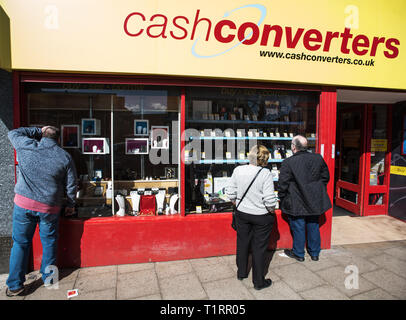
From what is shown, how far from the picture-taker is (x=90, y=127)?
4.26m

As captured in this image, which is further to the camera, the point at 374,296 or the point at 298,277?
the point at 298,277

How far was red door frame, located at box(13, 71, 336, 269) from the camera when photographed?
372 centimetres

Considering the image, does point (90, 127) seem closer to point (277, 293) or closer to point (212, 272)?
point (212, 272)

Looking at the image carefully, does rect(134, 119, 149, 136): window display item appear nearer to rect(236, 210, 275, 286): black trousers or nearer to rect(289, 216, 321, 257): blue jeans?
rect(236, 210, 275, 286): black trousers

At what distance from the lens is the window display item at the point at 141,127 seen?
442cm

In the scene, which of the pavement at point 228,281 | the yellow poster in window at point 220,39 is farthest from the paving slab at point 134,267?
the yellow poster in window at point 220,39

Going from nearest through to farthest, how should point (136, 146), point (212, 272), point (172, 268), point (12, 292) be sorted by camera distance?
point (12, 292) → point (212, 272) → point (172, 268) → point (136, 146)

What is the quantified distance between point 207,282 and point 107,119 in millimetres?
2900

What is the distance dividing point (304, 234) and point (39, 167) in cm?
378

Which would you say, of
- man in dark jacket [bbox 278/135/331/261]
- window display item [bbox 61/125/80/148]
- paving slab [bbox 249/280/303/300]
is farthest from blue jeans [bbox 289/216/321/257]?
window display item [bbox 61/125/80/148]

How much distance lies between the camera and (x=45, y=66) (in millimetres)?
3457

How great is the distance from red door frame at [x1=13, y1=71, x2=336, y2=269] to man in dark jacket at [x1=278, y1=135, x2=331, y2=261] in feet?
3.13

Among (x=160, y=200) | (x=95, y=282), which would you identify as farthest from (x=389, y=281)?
(x=95, y=282)

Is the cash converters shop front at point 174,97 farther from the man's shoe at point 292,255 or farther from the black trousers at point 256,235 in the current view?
the black trousers at point 256,235
